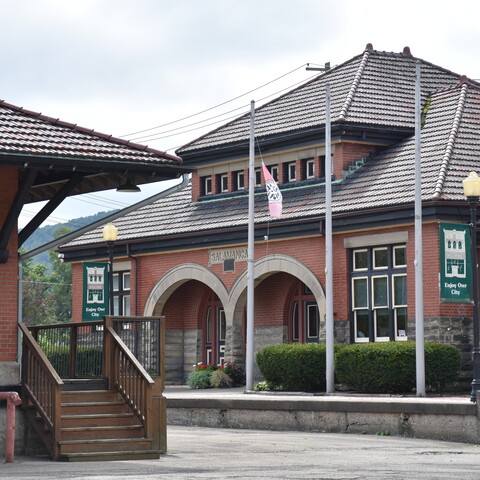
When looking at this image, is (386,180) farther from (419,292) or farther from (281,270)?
(419,292)

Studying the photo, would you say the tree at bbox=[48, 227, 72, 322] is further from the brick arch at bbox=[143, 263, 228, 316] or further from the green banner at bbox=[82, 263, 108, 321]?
the green banner at bbox=[82, 263, 108, 321]

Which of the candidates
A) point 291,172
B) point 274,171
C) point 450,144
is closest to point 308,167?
point 291,172

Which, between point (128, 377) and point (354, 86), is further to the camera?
point (354, 86)

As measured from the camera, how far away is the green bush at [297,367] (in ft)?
103

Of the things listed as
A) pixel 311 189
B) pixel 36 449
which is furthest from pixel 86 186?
pixel 311 189

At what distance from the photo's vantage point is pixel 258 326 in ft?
122

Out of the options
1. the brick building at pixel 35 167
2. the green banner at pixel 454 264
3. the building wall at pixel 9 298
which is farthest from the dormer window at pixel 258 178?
the building wall at pixel 9 298

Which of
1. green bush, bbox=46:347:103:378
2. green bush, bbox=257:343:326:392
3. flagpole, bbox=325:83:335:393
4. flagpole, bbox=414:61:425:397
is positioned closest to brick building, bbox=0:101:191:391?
green bush, bbox=46:347:103:378

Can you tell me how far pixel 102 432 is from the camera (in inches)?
687

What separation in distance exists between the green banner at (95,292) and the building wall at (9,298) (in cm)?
1761

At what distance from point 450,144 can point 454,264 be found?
5411 mm

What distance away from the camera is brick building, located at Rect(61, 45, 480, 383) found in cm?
3145

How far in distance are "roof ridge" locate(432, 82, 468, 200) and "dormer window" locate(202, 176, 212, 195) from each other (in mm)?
8861

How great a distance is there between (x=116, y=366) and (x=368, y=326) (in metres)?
15.3
